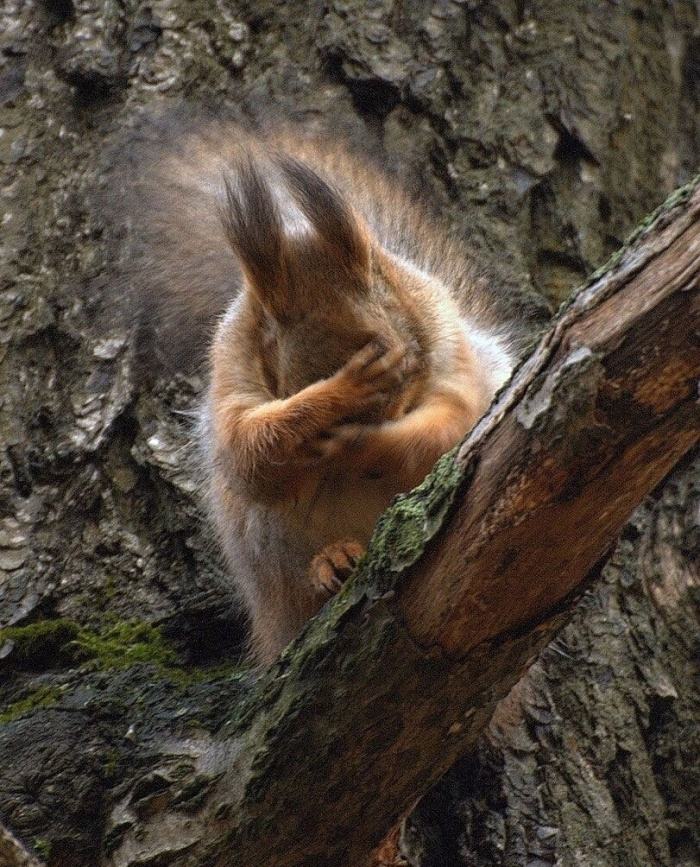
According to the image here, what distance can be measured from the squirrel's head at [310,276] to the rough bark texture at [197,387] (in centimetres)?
41

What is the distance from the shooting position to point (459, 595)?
61.1 inches

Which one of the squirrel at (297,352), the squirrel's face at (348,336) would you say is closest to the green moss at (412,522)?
the squirrel at (297,352)

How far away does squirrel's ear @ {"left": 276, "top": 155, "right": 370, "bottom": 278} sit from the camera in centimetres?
221

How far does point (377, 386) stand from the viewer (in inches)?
83.3

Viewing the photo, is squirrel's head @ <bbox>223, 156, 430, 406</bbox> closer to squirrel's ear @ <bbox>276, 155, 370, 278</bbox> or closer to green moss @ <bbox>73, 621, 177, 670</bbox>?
squirrel's ear @ <bbox>276, 155, 370, 278</bbox>

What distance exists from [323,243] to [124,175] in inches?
19.7

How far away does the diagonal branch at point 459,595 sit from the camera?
4.51ft

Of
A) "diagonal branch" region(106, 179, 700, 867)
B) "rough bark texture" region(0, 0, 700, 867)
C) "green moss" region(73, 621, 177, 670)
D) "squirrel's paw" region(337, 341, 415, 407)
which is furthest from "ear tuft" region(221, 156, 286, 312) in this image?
"diagonal branch" region(106, 179, 700, 867)

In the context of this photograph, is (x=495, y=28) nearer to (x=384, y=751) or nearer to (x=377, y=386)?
(x=377, y=386)

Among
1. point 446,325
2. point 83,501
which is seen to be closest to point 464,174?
point 446,325

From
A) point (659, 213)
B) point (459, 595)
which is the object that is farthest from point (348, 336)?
point (659, 213)

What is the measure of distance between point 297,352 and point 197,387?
Result: 461 mm

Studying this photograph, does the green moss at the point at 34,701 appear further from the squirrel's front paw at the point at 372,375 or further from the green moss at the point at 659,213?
the green moss at the point at 659,213

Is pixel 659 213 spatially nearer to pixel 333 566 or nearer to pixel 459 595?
pixel 459 595
